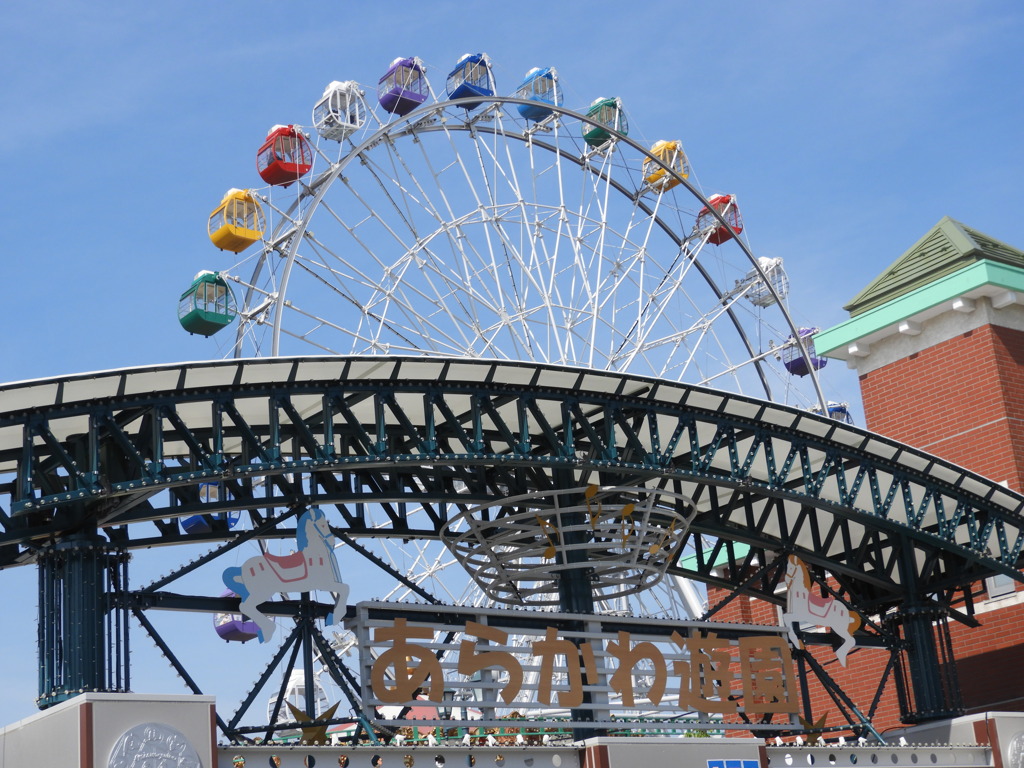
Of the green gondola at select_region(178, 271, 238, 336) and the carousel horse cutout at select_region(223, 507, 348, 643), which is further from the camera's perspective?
the green gondola at select_region(178, 271, 238, 336)

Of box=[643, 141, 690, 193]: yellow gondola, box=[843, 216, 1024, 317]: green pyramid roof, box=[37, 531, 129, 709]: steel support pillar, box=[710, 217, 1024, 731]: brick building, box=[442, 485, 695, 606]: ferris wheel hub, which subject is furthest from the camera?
box=[643, 141, 690, 193]: yellow gondola

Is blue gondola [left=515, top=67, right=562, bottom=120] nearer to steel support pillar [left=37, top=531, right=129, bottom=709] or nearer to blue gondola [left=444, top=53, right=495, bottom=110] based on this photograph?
blue gondola [left=444, top=53, right=495, bottom=110]

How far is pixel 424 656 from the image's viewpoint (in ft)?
71.6

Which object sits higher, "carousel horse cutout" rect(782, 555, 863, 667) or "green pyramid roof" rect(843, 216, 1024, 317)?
"green pyramid roof" rect(843, 216, 1024, 317)

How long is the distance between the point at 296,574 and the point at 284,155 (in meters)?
17.9

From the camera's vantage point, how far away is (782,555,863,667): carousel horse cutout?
90.9 feet

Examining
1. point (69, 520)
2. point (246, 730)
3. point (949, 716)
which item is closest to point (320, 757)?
point (246, 730)

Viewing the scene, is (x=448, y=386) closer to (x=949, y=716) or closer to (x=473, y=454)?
(x=473, y=454)

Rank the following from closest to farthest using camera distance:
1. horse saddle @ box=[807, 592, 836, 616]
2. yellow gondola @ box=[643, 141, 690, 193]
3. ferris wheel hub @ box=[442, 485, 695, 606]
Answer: ferris wheel hub @ box=[442, 485, 695, 606] → horse saddle @ box=[807, 592, 836, 616] → yellow gondola @ box=[643, 141, 690, 193]

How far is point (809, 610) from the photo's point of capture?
28000mm

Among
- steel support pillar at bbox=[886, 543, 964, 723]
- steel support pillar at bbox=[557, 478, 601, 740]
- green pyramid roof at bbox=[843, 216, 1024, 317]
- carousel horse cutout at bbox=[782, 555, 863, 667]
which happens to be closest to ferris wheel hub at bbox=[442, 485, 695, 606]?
steel support pillar at bbox=[557, 478, 601, 740]

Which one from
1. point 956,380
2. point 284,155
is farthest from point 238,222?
point 956,380

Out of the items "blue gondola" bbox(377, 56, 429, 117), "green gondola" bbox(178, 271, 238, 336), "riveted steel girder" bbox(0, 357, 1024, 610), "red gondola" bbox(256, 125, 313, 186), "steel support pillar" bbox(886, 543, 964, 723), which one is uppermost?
"blue gondola" bbox(377, 56, 429, 117)

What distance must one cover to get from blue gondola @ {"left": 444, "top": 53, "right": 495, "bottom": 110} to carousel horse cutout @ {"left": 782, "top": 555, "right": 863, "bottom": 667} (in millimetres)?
17834
